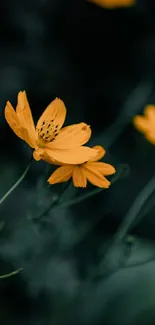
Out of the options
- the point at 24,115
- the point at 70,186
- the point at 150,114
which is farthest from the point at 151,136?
the point at 24,115

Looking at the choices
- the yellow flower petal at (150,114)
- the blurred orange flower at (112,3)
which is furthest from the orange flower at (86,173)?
the blurred orange flower at (112,3)

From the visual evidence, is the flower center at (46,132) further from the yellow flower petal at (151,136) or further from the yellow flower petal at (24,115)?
the yellow flower petal at (151,136)

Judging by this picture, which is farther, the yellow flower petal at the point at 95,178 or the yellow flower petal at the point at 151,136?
the yellow flower petal at the point at 151,136

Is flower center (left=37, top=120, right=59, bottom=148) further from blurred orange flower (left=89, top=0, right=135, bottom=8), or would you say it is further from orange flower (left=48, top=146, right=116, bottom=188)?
blurred orange flower (left=89, top=0, right=135, bottom=8)

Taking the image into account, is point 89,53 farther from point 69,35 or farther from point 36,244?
point 36,244

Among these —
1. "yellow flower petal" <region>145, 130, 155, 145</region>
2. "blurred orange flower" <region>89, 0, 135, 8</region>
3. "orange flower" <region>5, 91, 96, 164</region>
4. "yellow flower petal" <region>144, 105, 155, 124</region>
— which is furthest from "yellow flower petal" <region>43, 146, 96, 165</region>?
"blurred orange flower" <region>89, 0, 135, 8</region>

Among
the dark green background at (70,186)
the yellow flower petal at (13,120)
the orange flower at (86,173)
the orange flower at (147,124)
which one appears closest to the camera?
the yellow flower petal at (13,120)
